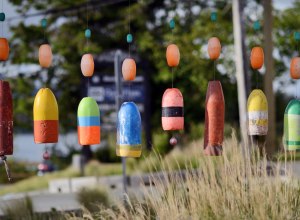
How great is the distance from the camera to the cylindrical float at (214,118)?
17.9ft

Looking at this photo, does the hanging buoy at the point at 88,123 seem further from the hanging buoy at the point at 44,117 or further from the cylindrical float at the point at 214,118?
the cylindrical float at the point at 214,118

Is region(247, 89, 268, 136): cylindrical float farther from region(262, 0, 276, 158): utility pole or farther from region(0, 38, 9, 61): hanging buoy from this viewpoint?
region(262, 0, 276, 158): utility pole

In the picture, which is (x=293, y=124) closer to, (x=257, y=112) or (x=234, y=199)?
(x=257, y=112)

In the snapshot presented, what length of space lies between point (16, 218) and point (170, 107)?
3189 millimetres

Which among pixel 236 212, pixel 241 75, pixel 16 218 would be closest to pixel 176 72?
pixel 241 75

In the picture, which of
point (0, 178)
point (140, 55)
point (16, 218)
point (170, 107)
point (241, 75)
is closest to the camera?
point (170, 107)

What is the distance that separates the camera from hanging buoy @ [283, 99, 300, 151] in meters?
5.63

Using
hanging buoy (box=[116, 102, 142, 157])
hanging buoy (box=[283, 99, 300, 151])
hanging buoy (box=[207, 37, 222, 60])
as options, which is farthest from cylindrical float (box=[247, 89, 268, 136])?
hanging buoy (box=[116, 102, 142, 157])

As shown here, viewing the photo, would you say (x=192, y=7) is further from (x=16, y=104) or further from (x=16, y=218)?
(x=16, y=218)

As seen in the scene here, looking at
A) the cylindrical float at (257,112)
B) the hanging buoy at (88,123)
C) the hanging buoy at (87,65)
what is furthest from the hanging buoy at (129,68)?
the cylindrical float at (257,112)

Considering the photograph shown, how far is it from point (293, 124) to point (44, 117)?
6.49ft

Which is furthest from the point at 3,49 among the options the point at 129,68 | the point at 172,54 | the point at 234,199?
the point at 234,199

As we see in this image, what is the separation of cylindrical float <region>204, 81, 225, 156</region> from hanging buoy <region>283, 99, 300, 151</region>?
577 millimetres

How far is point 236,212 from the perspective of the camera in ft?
19.3
